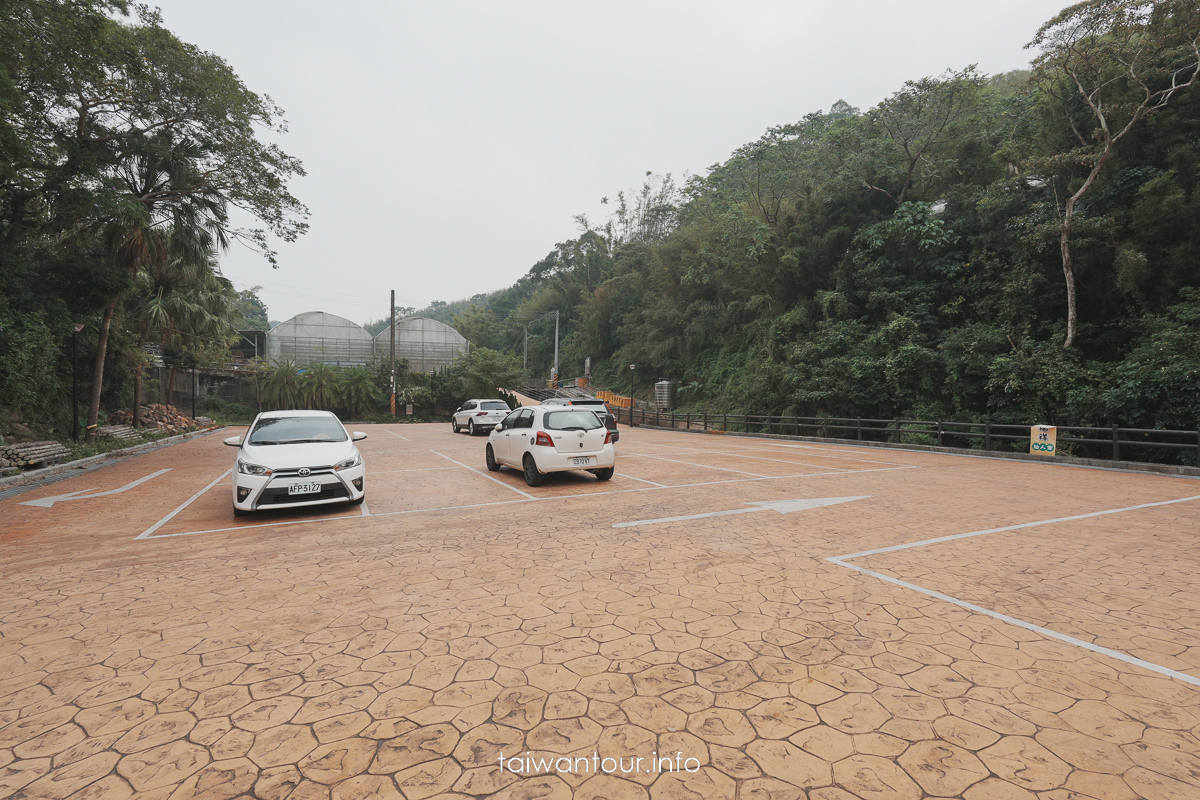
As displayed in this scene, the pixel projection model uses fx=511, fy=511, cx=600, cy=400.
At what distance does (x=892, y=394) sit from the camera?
2014 centimetres

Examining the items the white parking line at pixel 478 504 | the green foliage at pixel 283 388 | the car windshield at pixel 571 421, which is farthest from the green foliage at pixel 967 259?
the green foliage at pixel 283 388

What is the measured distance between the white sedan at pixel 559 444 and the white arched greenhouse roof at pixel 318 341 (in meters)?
37.6

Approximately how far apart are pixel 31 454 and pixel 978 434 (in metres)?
23.0

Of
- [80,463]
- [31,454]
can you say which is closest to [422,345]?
[80,463]

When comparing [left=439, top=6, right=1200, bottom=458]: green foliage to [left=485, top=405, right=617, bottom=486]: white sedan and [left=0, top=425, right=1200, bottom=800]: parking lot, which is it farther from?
[left=485, top=405, right=617, bottom=486]: white sedan

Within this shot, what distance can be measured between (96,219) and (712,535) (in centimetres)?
1696

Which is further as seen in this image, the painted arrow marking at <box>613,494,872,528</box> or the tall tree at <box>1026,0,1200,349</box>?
the tall tree at <box>1026,0,1200,349</box>

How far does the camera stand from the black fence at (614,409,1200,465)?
39.0 feet

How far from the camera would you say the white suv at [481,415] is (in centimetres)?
2158

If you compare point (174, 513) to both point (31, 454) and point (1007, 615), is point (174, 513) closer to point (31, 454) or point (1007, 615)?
point (31, 454)

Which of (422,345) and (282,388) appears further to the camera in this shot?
(422,345)

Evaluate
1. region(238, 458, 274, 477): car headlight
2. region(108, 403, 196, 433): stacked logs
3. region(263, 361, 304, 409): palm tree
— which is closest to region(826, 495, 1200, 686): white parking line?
region(238, 458, 274, 477): car headlight

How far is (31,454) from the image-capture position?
10.1 m

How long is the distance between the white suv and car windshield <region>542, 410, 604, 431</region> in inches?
468
